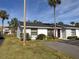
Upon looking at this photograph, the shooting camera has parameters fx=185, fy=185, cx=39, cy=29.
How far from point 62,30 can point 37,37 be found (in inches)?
292

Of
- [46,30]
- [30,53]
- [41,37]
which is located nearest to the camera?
[30,53]

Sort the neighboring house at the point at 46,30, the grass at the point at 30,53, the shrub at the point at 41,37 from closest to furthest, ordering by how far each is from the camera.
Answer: the grass at the point at 30,53 → the shrub at the point at 41,37 → the neighboring house at the point at 46,30

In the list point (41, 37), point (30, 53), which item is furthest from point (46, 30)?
point (30, 53)

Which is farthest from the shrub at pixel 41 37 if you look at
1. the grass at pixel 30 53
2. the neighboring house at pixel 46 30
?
the grass at pixel 30 53

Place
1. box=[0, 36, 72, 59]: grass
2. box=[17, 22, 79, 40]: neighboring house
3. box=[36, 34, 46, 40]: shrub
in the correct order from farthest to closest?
box=[17, 22, 79, 40]: neighboring house, box=[36, 34, 46, 40]: shrub, box=[0, 36, 72, 59]: grass

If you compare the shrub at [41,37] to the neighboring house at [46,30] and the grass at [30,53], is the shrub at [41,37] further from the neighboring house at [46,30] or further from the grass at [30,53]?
the grass at [30,53]

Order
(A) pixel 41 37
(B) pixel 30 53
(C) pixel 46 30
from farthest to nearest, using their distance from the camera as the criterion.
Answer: (C) pixel 46 30, (A) pixel 41 37, (B) pixel 30 53

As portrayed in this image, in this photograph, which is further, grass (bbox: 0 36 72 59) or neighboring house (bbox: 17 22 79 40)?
neighboring house (bbox: 17 22 79 40)

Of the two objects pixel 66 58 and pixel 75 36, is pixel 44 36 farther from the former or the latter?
pixel 66 58

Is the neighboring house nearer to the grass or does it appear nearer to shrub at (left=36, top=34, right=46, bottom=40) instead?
shrub at (left=36, top=34, right=46, bottom=40)

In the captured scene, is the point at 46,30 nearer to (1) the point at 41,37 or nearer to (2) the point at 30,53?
(1) the point at 41,37

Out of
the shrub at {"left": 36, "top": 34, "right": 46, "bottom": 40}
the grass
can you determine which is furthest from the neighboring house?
the grass

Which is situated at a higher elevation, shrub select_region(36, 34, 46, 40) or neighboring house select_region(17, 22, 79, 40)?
neighboring house select_region(17, 22, 79, 40)

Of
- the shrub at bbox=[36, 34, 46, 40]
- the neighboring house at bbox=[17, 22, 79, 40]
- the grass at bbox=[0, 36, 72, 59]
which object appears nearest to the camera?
the grass at bbox=[0, 36, 72, 59]
